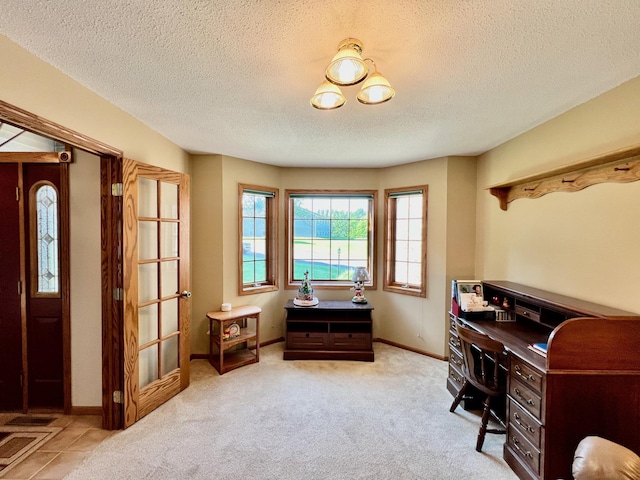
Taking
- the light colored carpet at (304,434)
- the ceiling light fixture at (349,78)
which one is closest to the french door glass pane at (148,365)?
the light colored carpet at (304,434)

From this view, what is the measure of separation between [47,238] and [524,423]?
385cm

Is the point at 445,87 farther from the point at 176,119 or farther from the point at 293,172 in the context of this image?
the point at 293,172

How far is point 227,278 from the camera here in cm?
362

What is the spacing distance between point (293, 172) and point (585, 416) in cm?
375

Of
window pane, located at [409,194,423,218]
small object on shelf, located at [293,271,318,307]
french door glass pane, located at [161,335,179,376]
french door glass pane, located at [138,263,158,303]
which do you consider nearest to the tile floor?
french door glass pane, located at [161,335,179,376]

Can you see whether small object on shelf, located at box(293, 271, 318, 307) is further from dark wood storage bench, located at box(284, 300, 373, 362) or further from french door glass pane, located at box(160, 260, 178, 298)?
french door glass pane, located at box(160, 260, 178, 298)

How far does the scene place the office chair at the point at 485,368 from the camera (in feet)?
6.54

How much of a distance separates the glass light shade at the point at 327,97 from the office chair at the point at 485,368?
1.81m

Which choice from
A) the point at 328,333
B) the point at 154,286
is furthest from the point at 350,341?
the point at 154,286

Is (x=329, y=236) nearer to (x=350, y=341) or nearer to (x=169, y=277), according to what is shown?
(x=350, y=341)

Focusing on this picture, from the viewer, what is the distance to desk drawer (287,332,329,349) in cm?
362

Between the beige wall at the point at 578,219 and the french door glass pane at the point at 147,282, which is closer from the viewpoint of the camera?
the beige wall at the point at 578,219

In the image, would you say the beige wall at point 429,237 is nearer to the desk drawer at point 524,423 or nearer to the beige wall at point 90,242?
the beige wall at point 90,242

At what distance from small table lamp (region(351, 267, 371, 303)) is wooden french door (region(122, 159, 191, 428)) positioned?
2099mm
